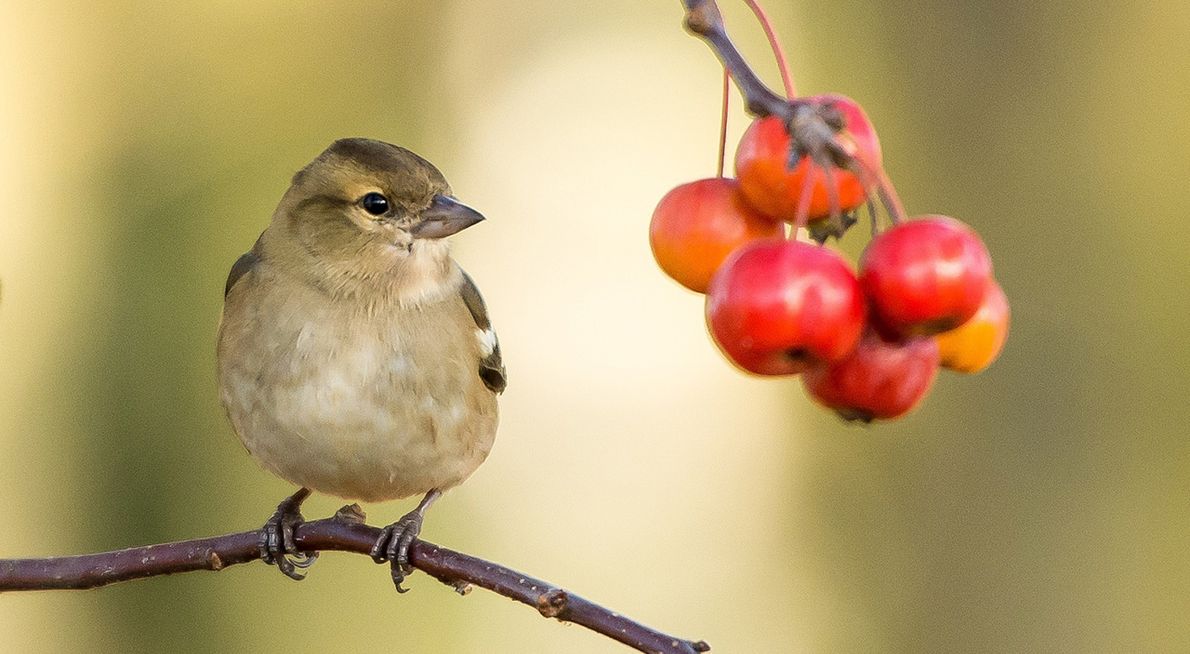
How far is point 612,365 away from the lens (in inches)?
533

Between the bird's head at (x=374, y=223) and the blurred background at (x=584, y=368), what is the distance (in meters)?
5.17

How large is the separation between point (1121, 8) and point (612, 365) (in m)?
5.84

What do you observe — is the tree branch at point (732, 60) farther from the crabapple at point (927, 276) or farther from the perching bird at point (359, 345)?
the perching bird at point (359, 345)

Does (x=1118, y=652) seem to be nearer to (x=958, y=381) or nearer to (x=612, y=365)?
(x=958, y=381)

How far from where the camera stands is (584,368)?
13.2 meters

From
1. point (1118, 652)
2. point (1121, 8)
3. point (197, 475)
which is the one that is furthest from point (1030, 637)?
point (197, 475)

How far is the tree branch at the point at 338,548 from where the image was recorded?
2674 millimetres

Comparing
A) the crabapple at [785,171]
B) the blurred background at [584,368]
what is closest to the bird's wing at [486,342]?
the crabapple at [785,171]

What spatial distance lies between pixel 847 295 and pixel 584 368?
11.3 metres

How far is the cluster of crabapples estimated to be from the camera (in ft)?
6.31

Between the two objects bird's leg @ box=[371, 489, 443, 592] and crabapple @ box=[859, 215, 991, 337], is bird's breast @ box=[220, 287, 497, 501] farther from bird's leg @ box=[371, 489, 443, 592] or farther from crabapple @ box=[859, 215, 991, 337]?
crabapple @ box=[859, 215, 991, 337]

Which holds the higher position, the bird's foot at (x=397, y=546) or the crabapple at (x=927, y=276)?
the crabapple at (x=927, y=276)

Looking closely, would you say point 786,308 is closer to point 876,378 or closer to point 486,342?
point 876,378

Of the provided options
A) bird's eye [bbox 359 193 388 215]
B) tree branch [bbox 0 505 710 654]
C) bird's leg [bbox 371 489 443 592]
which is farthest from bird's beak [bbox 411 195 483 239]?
tree branch [bbox 0 505 710 654]
